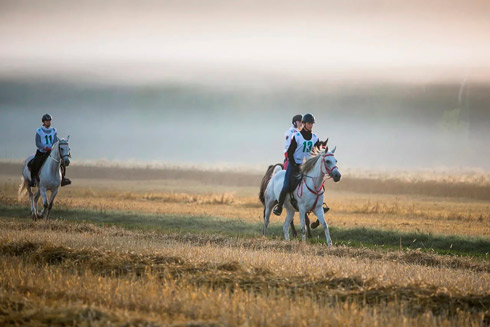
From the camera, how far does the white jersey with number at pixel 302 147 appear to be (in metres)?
18.3

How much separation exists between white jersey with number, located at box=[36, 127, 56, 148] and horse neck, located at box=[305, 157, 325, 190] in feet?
33.6

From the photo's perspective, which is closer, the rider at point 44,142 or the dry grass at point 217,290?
the dry grass at point 217,290

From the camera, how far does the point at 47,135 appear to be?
77.3 feet

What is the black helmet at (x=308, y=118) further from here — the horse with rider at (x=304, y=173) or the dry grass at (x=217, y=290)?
the dry grass at (x=217, y=290)

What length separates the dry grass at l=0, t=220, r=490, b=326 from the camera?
29.3 ft

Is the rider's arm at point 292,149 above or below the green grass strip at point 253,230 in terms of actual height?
above

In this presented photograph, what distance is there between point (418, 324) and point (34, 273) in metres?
6.35

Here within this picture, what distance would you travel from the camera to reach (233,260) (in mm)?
12742

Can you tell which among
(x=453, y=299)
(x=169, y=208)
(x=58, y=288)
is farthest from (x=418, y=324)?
(x=169, y=208)

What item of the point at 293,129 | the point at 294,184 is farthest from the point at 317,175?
the point at 293,129

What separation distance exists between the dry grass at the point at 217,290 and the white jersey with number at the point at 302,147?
4284 millimetres

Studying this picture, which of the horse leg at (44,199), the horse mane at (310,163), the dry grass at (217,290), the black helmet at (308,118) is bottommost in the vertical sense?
the dry grass at (217,290)

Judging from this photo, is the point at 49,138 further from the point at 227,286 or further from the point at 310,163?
the point at 227,286


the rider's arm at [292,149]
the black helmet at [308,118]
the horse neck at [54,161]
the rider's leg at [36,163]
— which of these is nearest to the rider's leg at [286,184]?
the rider's arm at [292,149]
